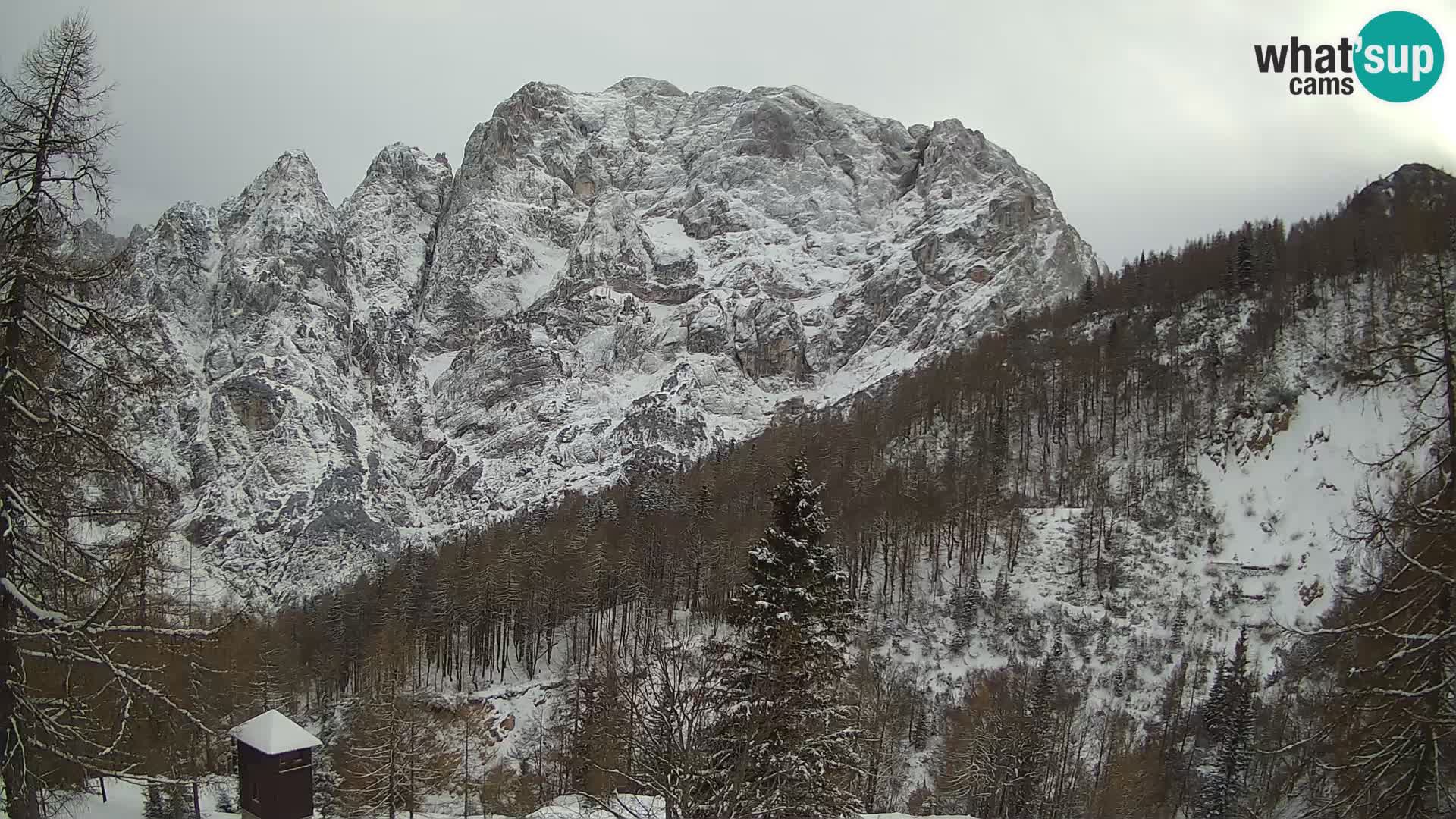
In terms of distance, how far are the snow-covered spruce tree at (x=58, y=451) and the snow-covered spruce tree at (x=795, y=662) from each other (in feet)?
29.9

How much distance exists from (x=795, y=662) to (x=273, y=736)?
12942 mm

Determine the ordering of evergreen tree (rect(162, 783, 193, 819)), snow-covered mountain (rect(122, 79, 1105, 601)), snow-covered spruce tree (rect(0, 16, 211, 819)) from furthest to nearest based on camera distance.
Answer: snow-covered mountain (rect(122, 79, 1105, 601)) < evergreen tree (rect(162, 783, 193, 819)) < snow-covered spruce tree (rect(0, 16, 211, 819))

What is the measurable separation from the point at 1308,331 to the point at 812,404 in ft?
327

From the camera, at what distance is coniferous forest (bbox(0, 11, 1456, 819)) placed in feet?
32.7

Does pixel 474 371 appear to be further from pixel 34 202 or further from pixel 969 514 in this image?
pixel 34 202

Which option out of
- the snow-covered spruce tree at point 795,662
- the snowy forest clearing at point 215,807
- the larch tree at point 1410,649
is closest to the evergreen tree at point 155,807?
the snowy forest clearing at point 215,807

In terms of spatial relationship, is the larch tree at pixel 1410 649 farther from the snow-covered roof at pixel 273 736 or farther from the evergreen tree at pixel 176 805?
the evergreen tree at pixel 176 805

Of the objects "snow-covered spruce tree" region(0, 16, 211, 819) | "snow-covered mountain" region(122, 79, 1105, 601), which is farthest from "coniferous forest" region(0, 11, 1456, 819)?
"snow-covered mountain" region(122, 79, 1105, 601)

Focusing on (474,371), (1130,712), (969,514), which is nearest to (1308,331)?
(969,514)

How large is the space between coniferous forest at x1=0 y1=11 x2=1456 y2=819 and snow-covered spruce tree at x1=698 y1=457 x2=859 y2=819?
0.12m

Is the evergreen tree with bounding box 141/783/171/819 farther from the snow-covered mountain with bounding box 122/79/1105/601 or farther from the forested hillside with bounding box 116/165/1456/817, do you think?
the snow-covered mountain with bounding box 122/79/1105/601

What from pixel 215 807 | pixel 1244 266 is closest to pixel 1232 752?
pixel 215 807

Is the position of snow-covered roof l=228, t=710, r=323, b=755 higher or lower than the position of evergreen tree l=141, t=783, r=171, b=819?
higher

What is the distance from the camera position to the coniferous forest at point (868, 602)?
9953 millimetres
